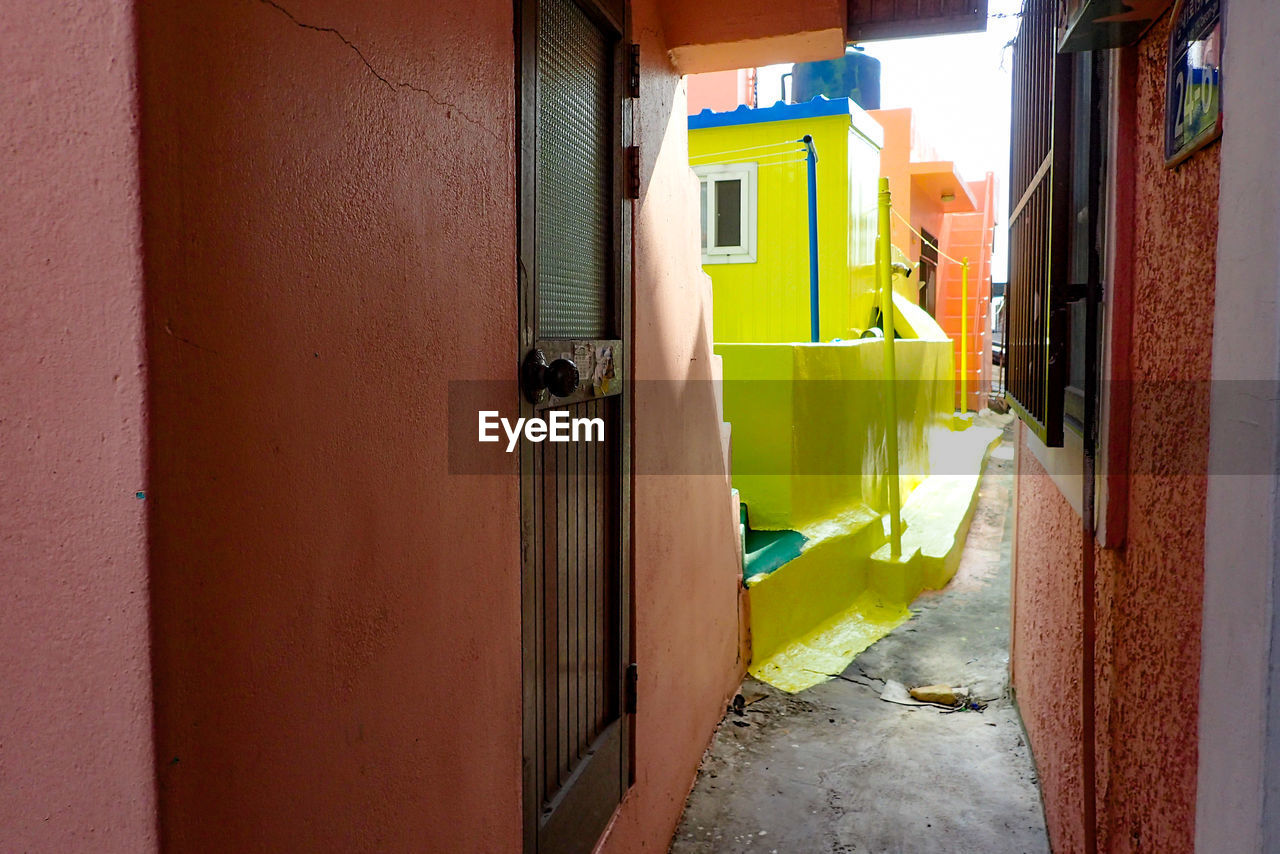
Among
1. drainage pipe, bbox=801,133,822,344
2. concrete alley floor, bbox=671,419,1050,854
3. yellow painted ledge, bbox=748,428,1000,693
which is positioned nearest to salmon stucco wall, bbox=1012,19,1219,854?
concrete alley floor, bbox=671,419,1050,854

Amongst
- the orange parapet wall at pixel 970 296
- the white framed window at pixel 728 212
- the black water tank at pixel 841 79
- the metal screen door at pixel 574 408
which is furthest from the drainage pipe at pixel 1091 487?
the orange parapet wall at pixel 970 296

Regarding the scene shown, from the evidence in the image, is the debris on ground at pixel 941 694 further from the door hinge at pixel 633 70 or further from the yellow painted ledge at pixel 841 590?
the door hinge at pixel 633 70

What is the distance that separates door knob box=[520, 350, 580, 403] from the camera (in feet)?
6.85

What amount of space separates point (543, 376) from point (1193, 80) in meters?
1.33

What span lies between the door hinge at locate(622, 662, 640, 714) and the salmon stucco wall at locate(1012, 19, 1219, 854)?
1317 millimetres

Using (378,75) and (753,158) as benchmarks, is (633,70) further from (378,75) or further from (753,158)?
(753,158)

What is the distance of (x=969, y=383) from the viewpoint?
16.1 meters

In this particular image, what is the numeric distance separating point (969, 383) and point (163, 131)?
16.3m

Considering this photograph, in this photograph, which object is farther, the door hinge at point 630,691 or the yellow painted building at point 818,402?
the yellow painted building at point 818,402

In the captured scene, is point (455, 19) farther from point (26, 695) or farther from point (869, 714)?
point (869, 714)

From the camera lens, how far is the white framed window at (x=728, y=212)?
26.9 feet

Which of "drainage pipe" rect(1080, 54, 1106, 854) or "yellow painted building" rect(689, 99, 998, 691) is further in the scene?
"yellow painted building" rect(689, 99, 998, 691)

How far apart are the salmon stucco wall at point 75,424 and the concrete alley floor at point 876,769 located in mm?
2884
